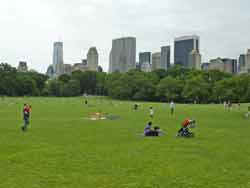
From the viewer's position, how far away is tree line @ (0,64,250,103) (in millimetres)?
92375

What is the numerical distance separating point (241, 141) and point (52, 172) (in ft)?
40.3

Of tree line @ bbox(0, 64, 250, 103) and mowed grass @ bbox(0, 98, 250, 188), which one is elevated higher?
tree line @ bbox(0, 64, 250, 103)

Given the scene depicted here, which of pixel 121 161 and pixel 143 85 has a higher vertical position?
pixel 143 85

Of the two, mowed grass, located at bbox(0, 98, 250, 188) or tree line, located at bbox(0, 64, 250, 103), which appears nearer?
mowed grass, located at bbox(0, 98, 250, 188)

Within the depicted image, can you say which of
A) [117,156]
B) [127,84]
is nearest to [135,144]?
[117,156]

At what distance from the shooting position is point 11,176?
11258 mm

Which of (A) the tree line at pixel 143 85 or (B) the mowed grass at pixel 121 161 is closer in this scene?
(B) the mowed grass at pixel 121 161

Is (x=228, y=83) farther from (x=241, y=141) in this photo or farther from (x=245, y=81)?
(x=241, y=141)

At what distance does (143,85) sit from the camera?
108m

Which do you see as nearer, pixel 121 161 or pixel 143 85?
pixel 121 161

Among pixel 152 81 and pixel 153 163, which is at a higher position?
pixel 152 81

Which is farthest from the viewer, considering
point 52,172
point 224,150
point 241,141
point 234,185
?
point 241,141

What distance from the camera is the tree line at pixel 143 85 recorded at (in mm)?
92375

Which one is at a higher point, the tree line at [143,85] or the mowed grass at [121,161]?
the tree line at [143,85]
